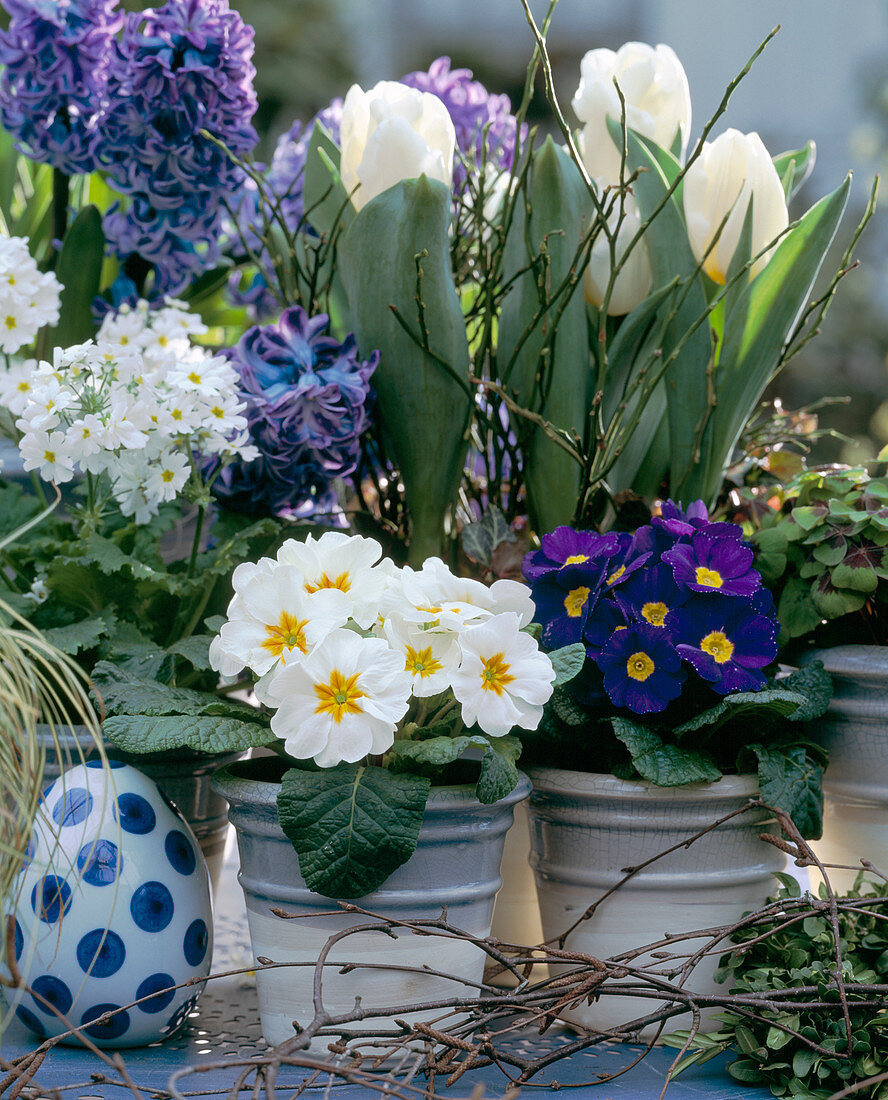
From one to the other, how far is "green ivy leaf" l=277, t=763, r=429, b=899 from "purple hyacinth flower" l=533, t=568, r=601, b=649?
0.17 metres

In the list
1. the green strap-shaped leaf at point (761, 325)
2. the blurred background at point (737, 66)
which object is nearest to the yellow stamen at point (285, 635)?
the green strap-shaped leaf at point (761, 325)

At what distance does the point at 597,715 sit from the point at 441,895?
0.17 meters

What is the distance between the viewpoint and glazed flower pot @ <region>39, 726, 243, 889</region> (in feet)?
2.58

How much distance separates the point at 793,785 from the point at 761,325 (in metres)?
0.37

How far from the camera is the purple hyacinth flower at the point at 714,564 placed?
744 mm

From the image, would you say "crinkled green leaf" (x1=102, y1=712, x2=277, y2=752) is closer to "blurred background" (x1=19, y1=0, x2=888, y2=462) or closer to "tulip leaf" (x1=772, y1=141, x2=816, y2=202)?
"tulip leaf" (x1=772, y1=141, x2=816, y2=202)

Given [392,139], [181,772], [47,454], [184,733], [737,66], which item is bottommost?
[181,772]

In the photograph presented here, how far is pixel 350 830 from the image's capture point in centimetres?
64

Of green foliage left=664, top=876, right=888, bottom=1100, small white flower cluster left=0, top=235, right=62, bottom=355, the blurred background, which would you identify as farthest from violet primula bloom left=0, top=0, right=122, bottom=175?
the blurred background

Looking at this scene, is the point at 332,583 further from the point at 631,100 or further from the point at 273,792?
the point at 631,100

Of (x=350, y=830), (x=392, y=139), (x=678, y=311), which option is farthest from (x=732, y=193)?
(x=350, y=830)

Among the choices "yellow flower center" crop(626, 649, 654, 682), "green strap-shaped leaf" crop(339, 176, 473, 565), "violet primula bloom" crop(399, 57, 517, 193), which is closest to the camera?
"yellow flower center" crop(626, 649, 654, 682)

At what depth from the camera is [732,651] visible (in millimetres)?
746

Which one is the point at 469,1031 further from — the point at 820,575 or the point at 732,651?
the point at 820,575
